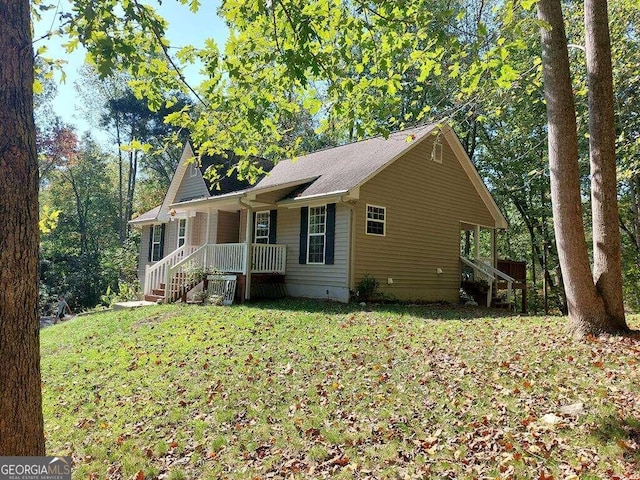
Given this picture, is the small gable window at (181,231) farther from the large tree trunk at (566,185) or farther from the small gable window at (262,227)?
the large tree trunk at (566,185)

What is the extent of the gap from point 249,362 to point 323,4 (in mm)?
5037

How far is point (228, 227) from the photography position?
54.3 ft

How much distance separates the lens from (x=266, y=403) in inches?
203

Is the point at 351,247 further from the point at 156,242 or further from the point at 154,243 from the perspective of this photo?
the point at 154,243

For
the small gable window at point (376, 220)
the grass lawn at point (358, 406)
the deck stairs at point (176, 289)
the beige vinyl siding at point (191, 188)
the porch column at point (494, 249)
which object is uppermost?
the beige vinyl siding at point (191, 188)

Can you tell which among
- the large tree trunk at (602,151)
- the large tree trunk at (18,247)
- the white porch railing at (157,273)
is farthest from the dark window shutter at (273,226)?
Result: the large tree trunk at (18,247)

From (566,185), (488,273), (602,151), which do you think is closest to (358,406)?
(566,185)

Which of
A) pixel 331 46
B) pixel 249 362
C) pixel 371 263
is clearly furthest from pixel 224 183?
pixel 331 46

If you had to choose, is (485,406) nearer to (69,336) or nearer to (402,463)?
(402,463)

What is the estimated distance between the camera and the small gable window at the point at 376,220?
12812 mm

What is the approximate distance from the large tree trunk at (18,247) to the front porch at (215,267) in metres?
10.4

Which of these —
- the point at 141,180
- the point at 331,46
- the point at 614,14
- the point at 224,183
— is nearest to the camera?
the point at 331,46

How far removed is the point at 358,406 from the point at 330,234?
319 inches

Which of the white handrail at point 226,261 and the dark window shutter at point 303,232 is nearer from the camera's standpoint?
the white handrail at point 226,261
